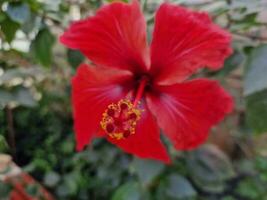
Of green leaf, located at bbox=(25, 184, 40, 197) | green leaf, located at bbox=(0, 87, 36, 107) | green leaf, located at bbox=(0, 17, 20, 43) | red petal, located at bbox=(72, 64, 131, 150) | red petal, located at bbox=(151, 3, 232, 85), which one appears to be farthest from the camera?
green leaf, located at bbox=(25, 184, 40, 197)

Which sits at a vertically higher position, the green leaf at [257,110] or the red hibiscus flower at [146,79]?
the red hibiscus flower at [146,79]

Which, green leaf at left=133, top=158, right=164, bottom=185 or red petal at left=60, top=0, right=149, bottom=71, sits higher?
red petal at left=60, top=0, right=149, bottom=71

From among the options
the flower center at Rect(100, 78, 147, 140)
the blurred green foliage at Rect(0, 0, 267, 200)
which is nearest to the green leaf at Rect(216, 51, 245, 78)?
the blurred green foliage at Rect(0, 0, 267, 200)

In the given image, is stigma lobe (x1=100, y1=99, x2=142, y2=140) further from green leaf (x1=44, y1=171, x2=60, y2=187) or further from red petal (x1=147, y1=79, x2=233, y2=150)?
green leaf (x1=44, y1=171, x2=60, y2=187)

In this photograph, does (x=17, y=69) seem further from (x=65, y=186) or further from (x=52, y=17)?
(x=65, y=186)

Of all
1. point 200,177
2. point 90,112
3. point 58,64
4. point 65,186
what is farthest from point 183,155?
point 90,112

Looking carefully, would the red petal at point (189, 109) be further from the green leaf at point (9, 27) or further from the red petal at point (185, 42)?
the green leaf at point (9, 27)

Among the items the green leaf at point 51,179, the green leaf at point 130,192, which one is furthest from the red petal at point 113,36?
the green leaf at point 51,179
